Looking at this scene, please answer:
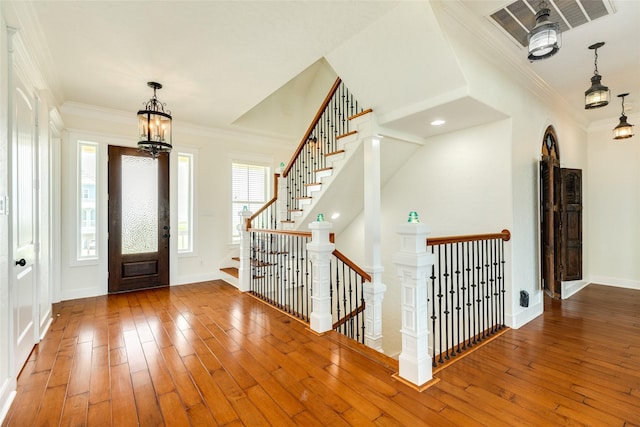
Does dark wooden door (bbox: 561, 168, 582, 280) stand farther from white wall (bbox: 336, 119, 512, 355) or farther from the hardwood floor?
white wall (bbox: 336, 119, 512, 355)

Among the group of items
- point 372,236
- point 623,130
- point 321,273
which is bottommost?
point 321,273

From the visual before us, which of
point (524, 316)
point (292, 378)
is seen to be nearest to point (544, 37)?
point (524, 316)

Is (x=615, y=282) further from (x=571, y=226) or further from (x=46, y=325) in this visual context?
(x=46, y=325)

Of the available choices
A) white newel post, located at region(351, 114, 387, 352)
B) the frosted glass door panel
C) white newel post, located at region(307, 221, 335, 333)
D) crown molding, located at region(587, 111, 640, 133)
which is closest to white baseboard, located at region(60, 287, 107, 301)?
the frosted glass door panel

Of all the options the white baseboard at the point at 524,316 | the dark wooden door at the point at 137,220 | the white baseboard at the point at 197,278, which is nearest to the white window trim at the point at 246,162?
the white baseboard at the point at 197,278

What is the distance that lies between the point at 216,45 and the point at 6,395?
A: 318 cm

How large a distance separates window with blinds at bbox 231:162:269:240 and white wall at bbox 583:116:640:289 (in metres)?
6.29

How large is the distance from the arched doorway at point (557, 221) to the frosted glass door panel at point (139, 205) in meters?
5.76

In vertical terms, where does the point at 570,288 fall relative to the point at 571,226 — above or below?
below

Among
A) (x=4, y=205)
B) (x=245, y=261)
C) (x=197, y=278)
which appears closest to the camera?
(x=4, y=205)

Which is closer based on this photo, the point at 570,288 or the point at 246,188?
the point at 570,288

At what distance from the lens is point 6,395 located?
1.89 metres

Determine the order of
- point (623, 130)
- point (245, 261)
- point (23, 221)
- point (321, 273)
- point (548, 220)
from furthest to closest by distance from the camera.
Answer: point (245, 261), point (623, 130), point (548, 220), point (321, 273), point (23, 221)

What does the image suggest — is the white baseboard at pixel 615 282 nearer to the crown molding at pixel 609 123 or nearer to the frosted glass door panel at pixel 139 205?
the crown molding at pixel 609 123
